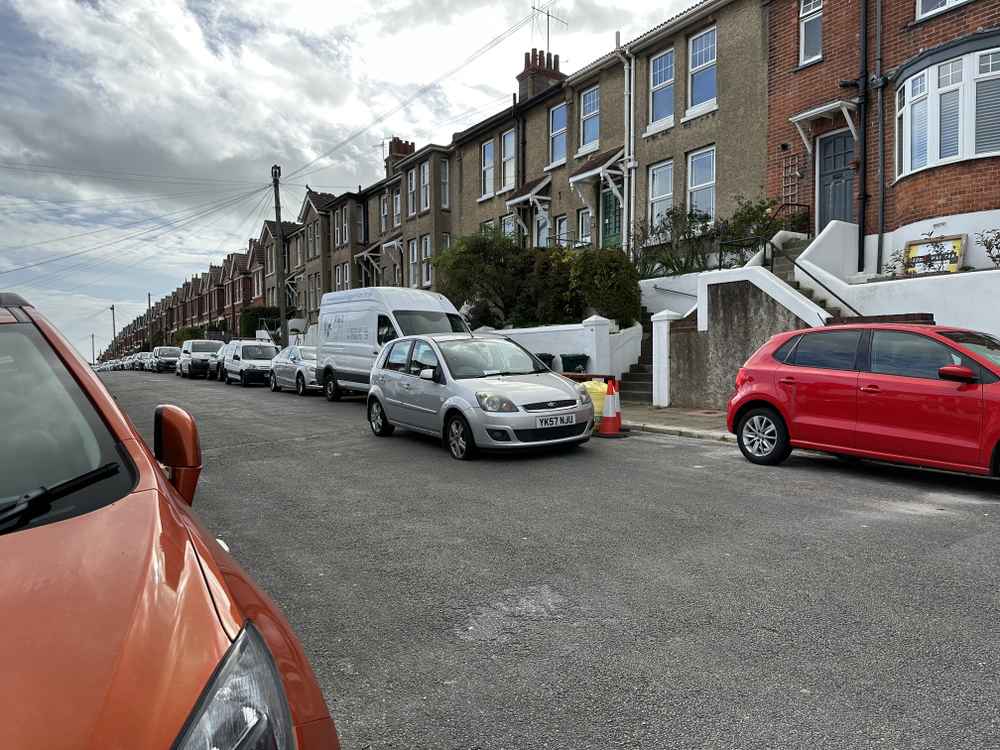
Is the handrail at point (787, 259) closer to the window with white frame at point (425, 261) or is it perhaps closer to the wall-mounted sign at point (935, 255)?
the wall-mounted sign at point (935, 255)

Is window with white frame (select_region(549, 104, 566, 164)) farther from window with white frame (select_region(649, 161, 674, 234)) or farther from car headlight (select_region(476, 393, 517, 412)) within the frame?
car headlight (select_region(476, 393, 517, 412))

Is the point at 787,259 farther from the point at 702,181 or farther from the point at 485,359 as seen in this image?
the point at 485,359

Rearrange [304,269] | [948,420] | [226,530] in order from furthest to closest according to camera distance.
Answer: [304,269] → [948,420] → [226,530]

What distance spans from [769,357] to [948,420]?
7.16 feet

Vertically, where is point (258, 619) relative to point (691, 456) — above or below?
above

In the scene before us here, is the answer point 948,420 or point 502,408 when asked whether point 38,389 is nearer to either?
point 502,408

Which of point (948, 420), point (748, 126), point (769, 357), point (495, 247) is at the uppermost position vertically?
point (748, 126)

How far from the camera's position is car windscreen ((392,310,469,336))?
1691cm

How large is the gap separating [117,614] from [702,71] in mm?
21575

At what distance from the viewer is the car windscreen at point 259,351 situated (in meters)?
26.8

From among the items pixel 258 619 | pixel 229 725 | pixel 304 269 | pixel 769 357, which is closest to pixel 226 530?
pixel 258 619

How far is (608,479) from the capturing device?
25.1 ft

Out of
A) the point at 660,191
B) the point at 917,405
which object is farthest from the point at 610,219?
the point at 917,405

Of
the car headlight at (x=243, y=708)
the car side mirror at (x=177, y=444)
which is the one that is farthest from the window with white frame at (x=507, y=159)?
the car headlight at (x=243, y=708)
